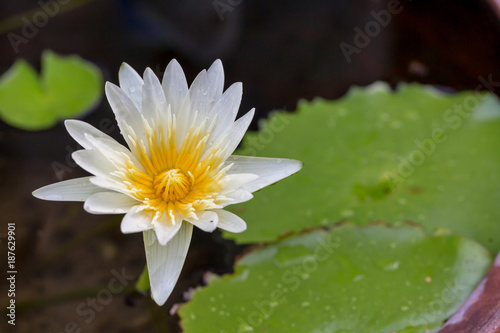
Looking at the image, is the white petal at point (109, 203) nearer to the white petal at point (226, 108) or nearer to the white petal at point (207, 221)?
the white petal at point (207, 221)

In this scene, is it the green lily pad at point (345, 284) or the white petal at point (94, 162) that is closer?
the white petal at point (94, 162)

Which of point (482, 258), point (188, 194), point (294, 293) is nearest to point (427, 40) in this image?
point (482, 258)

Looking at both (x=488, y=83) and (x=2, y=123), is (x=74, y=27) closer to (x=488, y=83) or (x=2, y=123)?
(x=2, y=123)

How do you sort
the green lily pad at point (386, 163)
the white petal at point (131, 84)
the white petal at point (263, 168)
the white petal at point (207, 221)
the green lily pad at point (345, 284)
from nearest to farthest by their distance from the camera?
the white petal at point (207, 221)
the white petal at point (263, 168)
the white petal at point (131, 84)
the green lily pad at point (345, 284)
the green lily pad at point (386, 163)

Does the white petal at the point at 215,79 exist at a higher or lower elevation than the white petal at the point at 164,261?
higher

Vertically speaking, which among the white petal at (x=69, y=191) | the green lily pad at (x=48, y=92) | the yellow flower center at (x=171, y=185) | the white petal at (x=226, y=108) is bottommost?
the green lily pad at (x=48, y=92)

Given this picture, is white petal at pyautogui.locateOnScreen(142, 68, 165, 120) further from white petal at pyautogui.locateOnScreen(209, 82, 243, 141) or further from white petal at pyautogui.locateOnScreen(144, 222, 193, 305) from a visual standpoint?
white petal at pyautogui.locateOnScreen(144, 222, 193, 305)

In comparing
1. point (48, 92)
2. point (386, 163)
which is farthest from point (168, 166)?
point (48, 92)

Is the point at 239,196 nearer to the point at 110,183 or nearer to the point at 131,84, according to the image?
the point at 110,183

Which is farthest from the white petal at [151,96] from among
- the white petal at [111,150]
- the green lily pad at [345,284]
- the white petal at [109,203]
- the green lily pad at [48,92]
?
the green lily pad at [48,92]
